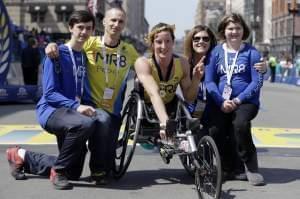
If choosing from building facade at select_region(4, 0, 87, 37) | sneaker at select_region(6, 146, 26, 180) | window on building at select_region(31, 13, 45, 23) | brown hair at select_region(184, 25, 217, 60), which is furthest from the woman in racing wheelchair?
window on building at select_region(31, 13, 45, 23)

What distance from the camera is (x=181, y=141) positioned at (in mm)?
5875

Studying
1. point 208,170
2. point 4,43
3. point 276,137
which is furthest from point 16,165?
point 4,43

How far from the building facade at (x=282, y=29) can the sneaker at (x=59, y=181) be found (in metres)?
64.7

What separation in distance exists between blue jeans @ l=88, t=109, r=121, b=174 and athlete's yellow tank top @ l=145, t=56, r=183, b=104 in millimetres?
450

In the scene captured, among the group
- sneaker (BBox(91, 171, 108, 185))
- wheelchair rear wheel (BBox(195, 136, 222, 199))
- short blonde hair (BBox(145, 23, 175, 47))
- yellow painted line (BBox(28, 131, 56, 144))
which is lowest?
yellow painted line (BBox(28, 131, 56, 144))

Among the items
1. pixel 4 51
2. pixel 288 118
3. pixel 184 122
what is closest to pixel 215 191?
pixel 184 122

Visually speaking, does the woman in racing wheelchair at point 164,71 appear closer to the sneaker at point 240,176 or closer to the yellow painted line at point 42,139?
the sneaker at point 240,176

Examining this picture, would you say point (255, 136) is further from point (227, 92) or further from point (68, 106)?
point (68, 106)

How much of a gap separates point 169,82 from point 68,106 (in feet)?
3.35

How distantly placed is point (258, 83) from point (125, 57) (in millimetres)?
1370

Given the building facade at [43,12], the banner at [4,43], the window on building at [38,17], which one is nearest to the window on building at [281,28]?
the building facade at [43,12]

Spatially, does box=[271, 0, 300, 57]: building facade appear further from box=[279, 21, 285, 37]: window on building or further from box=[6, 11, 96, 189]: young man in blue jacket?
box=[6, 11, 96, 189]: young man in blue jacket

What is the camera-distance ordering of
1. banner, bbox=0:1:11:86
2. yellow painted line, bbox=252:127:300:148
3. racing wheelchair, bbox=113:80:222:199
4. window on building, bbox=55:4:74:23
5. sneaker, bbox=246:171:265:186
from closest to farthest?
racing wheelchair, bbox=113:80:222:199 < sneaker, bbox=246:171:265:186 < yellow painted line, bbox=252:127:300:148 < banner, bbox=0:1:11:86 < window on building, bbox=55:4:74:23

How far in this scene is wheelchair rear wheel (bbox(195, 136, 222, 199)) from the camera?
5.44 m
